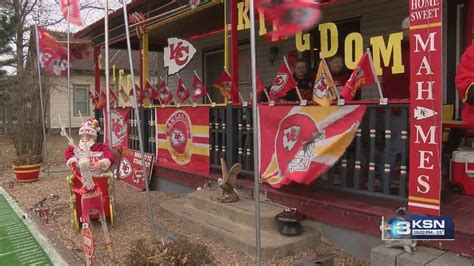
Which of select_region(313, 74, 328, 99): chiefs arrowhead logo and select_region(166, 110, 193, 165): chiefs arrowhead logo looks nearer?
select_region(313, 74, 328, 99): chiefs arrowhead logo

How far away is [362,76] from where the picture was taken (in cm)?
376

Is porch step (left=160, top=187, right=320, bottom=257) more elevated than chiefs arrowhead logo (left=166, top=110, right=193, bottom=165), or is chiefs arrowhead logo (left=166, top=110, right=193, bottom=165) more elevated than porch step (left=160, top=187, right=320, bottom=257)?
chiefs arrowhead logo (left=166, top=110, right=193, bottom=165)

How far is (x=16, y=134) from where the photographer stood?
9992mm

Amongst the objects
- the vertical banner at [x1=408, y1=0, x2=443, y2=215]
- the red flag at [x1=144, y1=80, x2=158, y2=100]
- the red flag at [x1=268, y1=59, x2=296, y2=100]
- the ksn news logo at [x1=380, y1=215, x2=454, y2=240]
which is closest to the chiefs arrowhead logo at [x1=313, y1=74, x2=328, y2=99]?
the red flag at [x1=268, y1=59, x2=296, y2=100]

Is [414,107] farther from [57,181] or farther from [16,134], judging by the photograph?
[16,134]

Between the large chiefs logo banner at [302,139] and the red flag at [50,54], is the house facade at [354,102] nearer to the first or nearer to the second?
the large chiefs logo banner at [302,139]

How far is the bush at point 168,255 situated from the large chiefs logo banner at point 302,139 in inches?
63.7

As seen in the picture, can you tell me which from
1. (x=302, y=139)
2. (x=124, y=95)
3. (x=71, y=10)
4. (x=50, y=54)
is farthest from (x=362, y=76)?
(x=50, y=54)

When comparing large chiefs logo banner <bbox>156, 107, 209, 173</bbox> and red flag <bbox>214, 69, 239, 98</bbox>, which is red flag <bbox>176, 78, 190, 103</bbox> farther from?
red flag <bbox>214, 69, 239, 98</bbox>

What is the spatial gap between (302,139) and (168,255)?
1989 mm

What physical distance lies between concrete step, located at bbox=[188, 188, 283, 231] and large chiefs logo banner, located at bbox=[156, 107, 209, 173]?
2.78ft

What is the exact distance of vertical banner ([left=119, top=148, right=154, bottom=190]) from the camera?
7.10 m

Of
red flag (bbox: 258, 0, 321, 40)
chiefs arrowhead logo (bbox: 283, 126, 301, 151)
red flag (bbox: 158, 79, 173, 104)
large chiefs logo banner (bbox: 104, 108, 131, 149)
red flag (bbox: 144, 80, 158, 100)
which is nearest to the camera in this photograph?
red flag (bbox: 258, 0, 321, 40)

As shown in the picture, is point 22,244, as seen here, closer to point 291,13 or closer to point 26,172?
point 291,13
